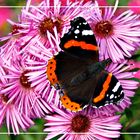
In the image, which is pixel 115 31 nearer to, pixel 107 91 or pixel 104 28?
pixel 104 28

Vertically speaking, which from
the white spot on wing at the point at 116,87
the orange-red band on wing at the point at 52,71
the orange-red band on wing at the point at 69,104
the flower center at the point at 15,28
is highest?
the flower center at the point at 15,28

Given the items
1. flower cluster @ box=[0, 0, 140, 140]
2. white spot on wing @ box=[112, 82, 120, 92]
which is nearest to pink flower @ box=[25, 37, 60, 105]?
flower cluster @ box=[0, 0, 140, 140]

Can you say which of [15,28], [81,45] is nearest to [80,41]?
[81,45]

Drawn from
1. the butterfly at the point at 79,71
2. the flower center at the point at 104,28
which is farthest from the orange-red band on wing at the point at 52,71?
the flower center at the point at 104,28

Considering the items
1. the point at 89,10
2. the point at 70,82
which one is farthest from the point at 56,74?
the point at 89,10

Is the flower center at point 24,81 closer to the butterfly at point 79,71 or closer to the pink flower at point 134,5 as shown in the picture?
the butterfly at point 79,71

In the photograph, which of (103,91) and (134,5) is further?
(134,5)
